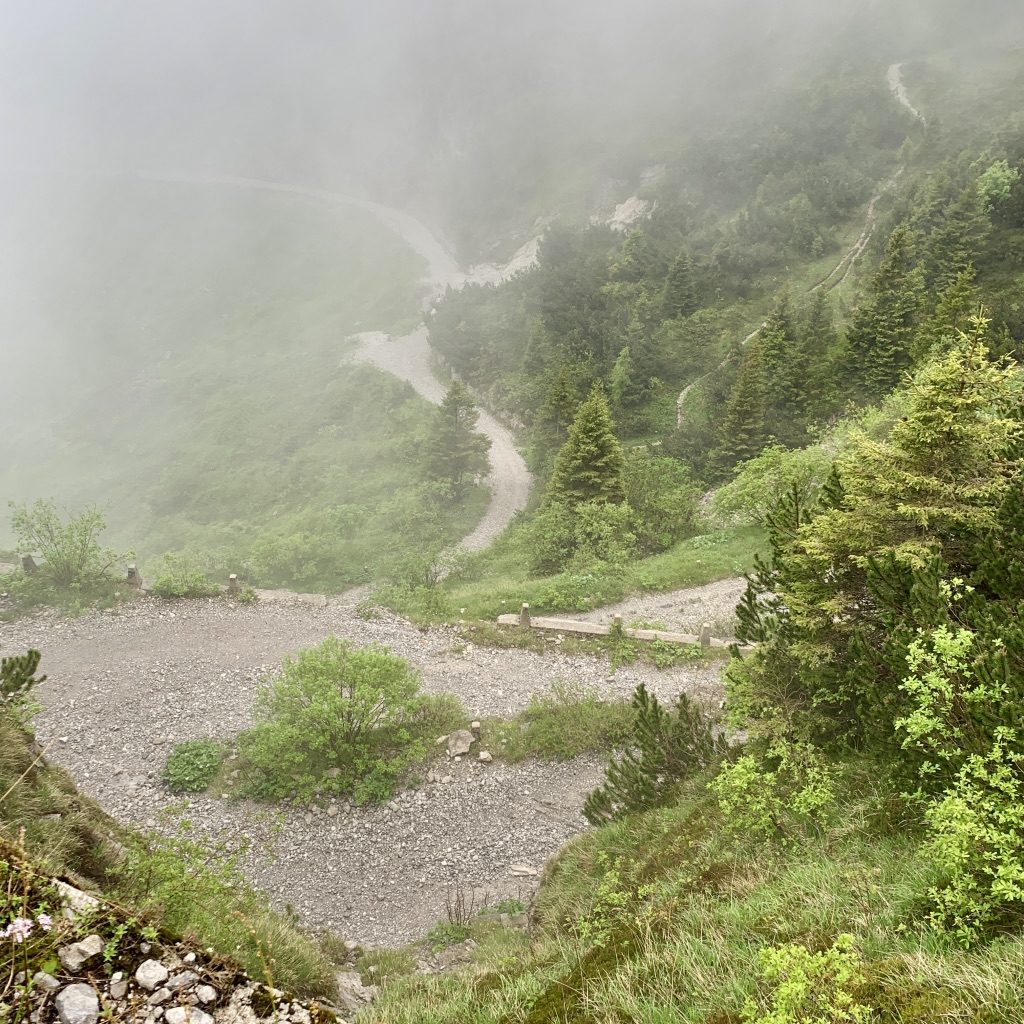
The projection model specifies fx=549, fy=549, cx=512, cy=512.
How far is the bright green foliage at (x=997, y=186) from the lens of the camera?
108 feet

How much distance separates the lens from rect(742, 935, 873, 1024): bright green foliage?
2961 mm

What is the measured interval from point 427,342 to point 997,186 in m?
47.2

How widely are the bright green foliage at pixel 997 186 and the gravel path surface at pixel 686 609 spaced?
30.7 meters

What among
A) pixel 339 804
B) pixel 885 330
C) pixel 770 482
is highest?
pixel 885 330

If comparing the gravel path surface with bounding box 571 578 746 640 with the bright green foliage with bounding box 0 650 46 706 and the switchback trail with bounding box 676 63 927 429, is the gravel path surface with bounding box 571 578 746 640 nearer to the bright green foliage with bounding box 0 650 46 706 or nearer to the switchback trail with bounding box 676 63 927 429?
the bright green foliage with bounding box 0 650 46 706

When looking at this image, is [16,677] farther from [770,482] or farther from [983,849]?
[770,482]

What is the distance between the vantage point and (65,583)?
844 inches

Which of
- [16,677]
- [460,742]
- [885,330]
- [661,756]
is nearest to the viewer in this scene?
[661,756]

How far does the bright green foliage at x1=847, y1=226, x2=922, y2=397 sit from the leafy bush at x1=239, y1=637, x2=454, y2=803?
28.6 m

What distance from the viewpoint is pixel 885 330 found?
28859mm

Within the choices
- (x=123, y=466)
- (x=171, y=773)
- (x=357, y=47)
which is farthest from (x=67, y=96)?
(x=171, y=773)

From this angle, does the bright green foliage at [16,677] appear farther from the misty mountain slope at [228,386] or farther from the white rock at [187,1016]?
the misty mountain slope at [228,386]

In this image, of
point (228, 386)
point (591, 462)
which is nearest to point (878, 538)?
point (591, 462)

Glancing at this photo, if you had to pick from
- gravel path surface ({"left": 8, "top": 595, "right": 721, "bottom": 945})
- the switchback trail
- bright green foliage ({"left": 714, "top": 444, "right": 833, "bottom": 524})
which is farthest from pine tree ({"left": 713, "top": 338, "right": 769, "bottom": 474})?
gravel path surface ({"left": 8, "top": 595, "right": 721, "bottom": 945})
